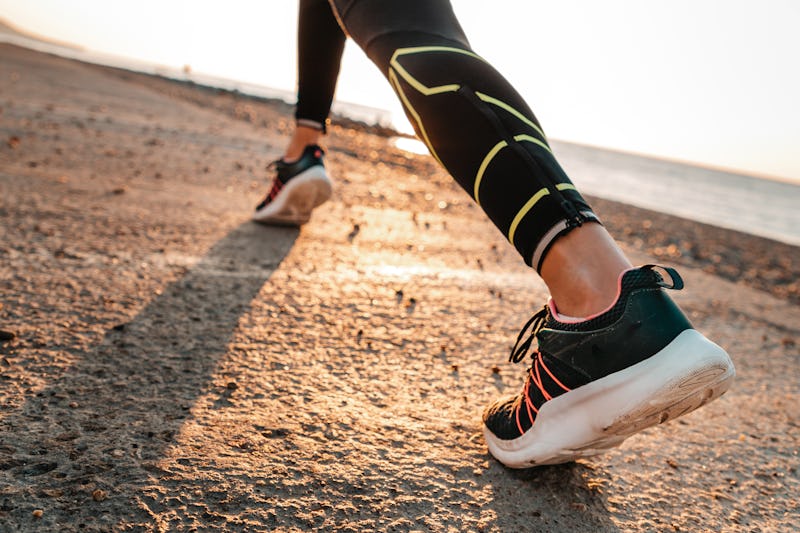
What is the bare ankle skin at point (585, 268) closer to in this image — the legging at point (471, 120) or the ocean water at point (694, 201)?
the legging at point (471, 120)

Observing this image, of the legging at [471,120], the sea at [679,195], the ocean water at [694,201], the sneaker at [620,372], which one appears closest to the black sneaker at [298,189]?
the legging at [471,120]

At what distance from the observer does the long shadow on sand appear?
81 cm

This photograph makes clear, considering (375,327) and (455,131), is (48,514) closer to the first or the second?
(455,131)

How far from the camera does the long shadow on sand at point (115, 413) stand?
812mm

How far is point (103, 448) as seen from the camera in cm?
93

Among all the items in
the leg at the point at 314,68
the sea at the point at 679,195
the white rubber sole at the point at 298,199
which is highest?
the leg at the point at 314,68

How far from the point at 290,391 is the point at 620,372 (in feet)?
2.21

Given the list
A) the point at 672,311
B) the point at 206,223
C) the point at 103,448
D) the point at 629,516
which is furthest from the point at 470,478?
the point at 206,223

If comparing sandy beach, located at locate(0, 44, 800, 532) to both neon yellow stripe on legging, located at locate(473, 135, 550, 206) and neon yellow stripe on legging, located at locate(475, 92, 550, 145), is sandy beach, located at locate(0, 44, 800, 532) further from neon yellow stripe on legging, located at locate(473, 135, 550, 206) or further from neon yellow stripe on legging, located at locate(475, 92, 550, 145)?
neon yellow stripe on legging, located at locate(475, 92, 550, 145)

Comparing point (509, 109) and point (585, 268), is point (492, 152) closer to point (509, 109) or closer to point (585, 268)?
point (509, 109)

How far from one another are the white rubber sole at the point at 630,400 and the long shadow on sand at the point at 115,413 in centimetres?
67

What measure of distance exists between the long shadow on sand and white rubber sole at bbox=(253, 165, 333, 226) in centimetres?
83

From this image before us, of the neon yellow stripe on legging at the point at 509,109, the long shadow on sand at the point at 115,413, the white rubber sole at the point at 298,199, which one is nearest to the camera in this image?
the long shadow on sand at the point at 115,413

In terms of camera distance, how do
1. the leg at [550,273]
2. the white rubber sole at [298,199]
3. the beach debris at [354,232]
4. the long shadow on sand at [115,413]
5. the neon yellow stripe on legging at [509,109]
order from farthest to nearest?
the beach debris at [354,232] < the white rubber sole at [298,199] < the neon yellow stripe on legging at [509,109] < the leg at [550,273] < the long shadow on sand at [115,413]
